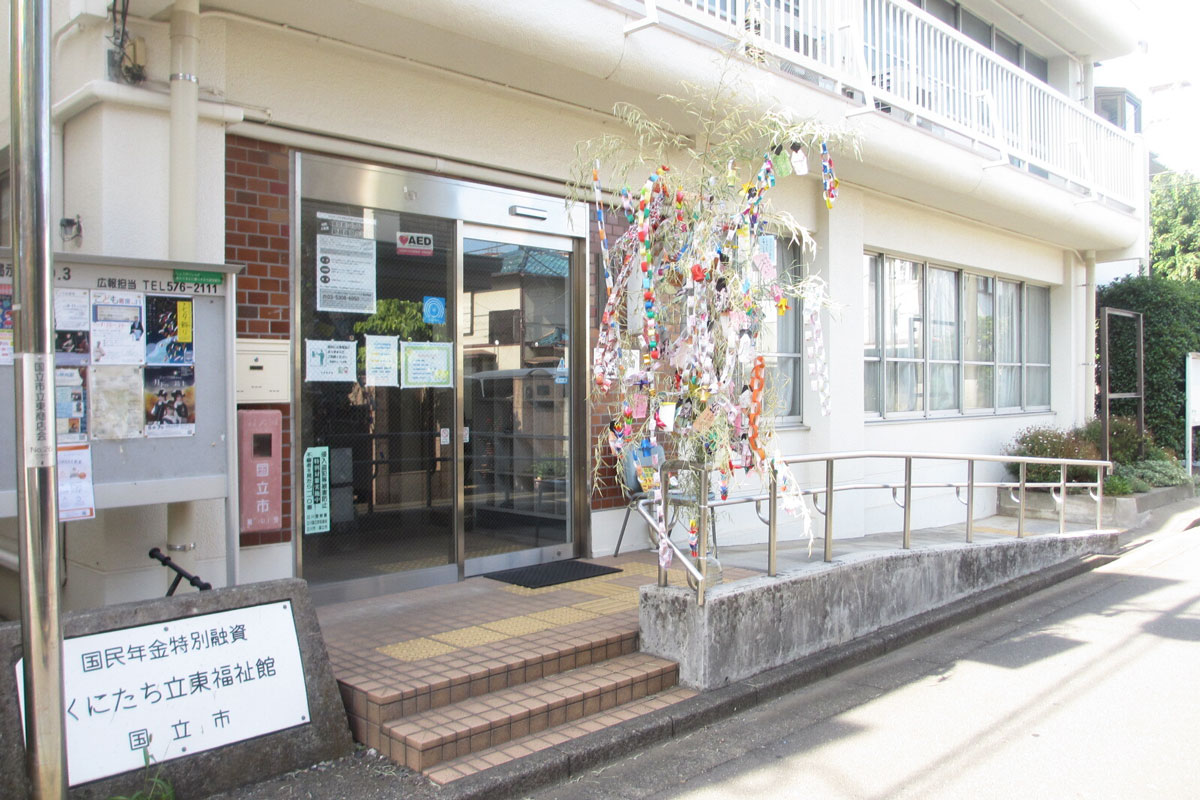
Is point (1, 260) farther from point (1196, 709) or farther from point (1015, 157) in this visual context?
point (1015, 157)

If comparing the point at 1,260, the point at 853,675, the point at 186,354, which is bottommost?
the point at 853,675

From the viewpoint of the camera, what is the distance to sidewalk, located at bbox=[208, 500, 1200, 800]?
4.00 m

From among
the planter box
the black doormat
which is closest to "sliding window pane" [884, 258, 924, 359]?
the planter box

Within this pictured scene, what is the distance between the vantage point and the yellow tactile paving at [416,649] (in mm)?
4828

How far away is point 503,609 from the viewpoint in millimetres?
5859

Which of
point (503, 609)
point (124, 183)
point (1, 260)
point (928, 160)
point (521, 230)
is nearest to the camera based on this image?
point (1, 260)

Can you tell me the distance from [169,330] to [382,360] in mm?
1799

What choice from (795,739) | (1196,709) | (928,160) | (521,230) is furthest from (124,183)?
(928,160)

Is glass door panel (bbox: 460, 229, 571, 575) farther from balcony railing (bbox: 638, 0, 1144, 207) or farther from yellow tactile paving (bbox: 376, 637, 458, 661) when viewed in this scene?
balcony railing (bbox: 638, 0, 1144, 207)

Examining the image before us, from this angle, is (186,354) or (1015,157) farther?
(1015,157)

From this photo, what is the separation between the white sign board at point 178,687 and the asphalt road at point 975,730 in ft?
4.29

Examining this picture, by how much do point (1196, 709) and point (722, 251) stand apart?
378 centimetres

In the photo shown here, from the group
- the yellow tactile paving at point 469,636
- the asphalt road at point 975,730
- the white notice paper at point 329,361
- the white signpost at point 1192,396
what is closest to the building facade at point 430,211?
the white notice paper at point 329,361

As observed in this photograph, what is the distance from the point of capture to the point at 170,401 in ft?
15.1
